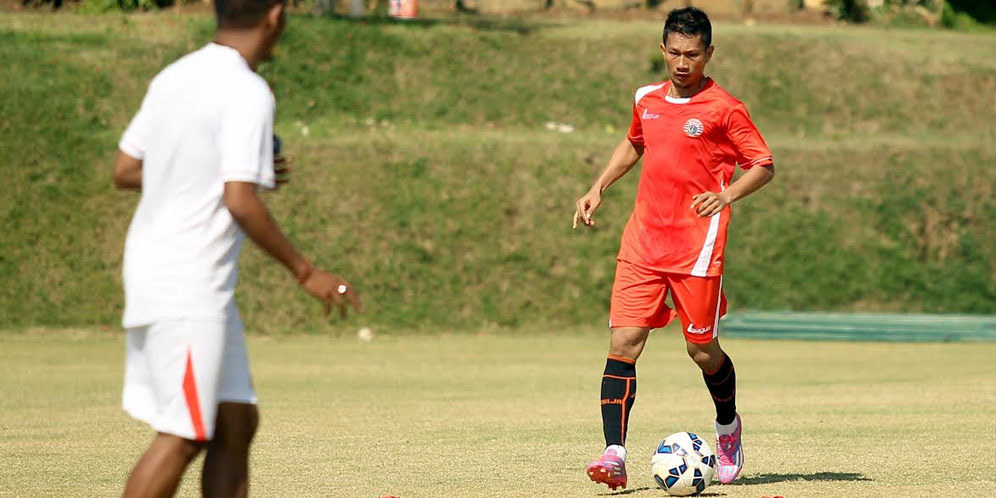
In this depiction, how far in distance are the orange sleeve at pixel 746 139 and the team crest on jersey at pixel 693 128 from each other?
14cm

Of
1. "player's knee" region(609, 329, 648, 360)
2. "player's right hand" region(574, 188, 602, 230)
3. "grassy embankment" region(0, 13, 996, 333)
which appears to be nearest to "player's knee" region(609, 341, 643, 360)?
"player's knee" region(609, 329, 648, 360)

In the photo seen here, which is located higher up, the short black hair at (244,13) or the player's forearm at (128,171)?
the short black hair at (244,13)

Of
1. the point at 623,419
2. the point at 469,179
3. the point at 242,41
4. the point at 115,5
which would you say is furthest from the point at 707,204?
the point at 115,5

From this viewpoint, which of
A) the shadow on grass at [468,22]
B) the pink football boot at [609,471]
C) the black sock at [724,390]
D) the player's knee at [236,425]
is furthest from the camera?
the shadow on grass at [468,22]

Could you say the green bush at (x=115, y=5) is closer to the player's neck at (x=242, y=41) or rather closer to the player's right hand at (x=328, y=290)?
the player's neck at (x=242, y=41)

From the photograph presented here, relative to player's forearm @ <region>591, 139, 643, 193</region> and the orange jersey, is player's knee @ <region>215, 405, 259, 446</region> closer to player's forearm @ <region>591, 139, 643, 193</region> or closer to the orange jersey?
the orange jersey

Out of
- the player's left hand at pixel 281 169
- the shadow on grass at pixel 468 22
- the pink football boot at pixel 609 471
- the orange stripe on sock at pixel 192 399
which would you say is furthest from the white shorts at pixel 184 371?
the shadow on grass at pixel 468 22

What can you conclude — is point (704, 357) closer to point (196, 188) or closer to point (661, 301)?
point (661, 301)

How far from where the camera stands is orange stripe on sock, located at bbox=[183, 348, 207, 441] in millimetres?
4582

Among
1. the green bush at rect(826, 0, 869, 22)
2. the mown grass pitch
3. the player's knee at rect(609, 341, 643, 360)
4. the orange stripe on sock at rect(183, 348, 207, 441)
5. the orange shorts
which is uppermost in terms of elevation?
the green bush at rect(826, 0, 869, 22)

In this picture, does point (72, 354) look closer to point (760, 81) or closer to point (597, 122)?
point (597, 122)

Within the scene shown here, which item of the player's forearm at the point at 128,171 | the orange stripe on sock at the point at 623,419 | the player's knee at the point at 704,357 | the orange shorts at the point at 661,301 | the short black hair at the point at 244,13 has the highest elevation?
the short black hair at the point at 244,13

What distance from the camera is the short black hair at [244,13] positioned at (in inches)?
190

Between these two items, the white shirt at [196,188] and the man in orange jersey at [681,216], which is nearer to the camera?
the white shirt at [196,188]
